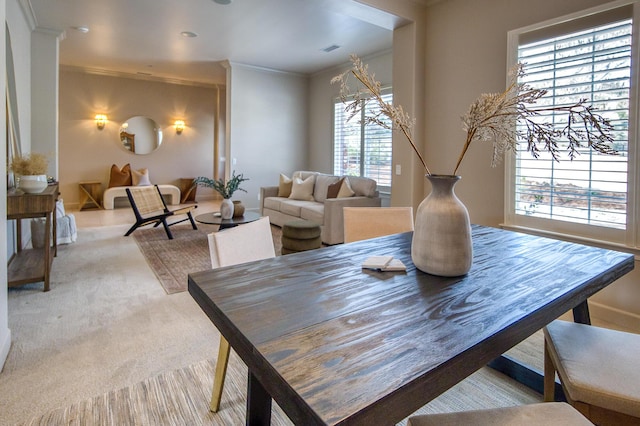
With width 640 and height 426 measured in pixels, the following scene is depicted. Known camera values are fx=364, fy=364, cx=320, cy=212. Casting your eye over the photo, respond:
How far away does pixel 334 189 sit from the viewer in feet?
17.2

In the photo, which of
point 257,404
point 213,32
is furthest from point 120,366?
point 213,32

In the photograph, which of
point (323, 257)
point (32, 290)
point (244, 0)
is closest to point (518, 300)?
point (323, 257)

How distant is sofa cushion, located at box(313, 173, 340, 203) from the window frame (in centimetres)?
284

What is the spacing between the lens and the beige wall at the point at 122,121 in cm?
768

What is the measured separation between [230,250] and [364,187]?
3601 mm

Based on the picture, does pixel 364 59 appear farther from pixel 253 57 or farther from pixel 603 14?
pixel 603 14

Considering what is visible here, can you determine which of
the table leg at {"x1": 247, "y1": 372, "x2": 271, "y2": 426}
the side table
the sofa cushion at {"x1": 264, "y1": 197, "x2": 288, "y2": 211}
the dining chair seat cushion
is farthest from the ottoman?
the side table

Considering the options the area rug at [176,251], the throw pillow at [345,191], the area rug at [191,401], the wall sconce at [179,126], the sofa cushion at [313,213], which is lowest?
the area rug at [191,401]

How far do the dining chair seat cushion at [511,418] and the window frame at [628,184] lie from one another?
207cm

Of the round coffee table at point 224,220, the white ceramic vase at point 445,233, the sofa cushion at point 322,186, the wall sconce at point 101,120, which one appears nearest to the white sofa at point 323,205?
the sofa cushion at point 322,186

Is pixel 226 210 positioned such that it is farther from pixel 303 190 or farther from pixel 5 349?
pixel 5 349

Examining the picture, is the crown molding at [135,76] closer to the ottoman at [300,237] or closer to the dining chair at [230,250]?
the ottoman at [300,237]

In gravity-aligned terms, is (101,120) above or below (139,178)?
above

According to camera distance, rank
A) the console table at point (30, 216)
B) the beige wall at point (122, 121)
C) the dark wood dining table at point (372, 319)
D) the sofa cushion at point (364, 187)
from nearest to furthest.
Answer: the dark wood dining table at point (372, 319), the console table at point (30, 216), the sofa cushion at point (364, 187), the beige wall at point (122, 121)
